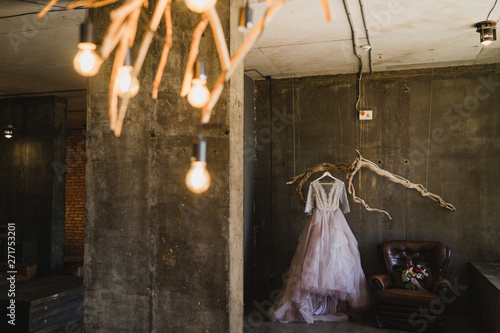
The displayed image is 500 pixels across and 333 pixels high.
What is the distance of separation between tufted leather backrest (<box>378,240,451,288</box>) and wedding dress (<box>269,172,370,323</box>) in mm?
368

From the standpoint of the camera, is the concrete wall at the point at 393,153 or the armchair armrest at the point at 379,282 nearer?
the armchair armrest at the point at 379,282

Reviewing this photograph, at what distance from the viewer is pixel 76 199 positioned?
1170 centimetres

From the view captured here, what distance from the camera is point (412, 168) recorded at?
6039mm

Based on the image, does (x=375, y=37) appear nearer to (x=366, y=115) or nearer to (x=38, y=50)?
(x=366, y=115)

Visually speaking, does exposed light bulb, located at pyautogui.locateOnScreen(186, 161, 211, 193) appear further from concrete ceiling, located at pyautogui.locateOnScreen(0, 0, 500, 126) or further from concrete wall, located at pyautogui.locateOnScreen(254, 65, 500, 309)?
concrete wall, located at pyautogui.locateOnScreen(254, 65, 500, 309)

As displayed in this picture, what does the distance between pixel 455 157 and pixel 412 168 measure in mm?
581

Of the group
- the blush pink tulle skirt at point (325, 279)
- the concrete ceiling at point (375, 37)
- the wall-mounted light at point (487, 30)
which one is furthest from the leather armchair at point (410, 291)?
the wall-mounted light at point (487, 30)

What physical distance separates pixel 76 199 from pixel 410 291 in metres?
9.39

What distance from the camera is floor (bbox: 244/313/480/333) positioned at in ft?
16.8

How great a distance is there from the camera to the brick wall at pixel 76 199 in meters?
11.6

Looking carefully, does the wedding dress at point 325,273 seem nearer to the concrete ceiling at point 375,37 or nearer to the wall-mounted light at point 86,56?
the concrete ceiling at point 375,37

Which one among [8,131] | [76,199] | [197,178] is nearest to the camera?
[197,178]

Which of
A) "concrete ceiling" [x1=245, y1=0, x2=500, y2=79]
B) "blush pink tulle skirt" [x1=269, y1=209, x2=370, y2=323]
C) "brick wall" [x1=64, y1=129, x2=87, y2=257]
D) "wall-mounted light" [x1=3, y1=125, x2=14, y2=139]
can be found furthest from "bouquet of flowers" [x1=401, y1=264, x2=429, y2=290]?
"brick wall" [x1=64, y1=129, x2=87, y2=257]

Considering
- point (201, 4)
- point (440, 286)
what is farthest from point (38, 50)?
point (440, 286)
